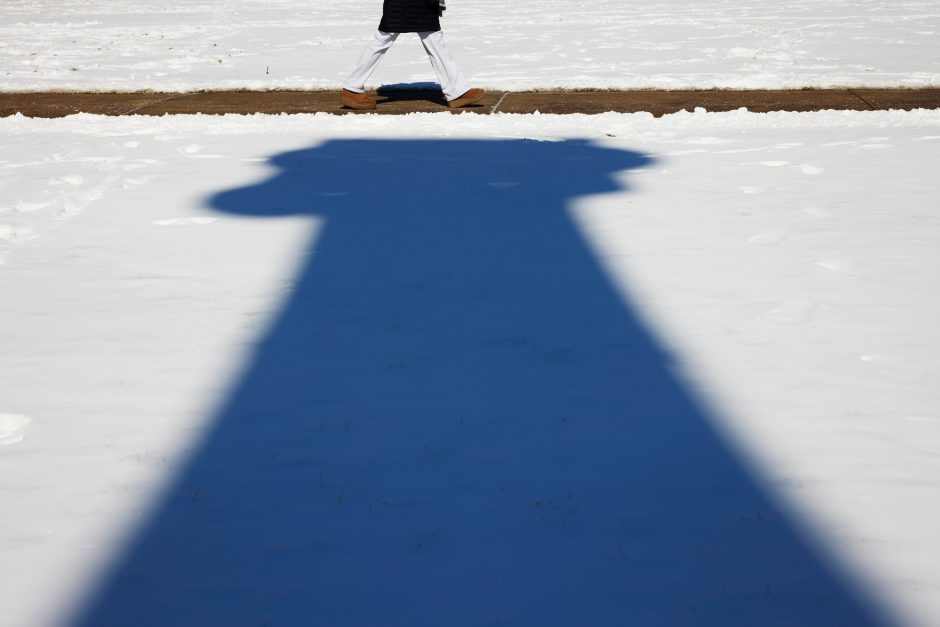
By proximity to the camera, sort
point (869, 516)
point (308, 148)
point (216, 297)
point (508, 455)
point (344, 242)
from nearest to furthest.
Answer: point (869, 516)
point (508, 455)
point (216, 297)
point (344, 242)
point (308, 148)

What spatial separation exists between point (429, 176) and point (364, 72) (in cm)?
254

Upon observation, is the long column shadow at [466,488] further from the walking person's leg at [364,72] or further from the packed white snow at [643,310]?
the walking person's leg at [364,72]

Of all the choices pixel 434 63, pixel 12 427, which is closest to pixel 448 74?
pixel 434 63

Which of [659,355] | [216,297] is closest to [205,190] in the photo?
[216,297]

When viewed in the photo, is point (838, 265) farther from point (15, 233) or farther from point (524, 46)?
point (524, 46)

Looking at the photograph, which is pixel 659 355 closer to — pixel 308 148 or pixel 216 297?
pixel 216 297

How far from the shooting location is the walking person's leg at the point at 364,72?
812 cm

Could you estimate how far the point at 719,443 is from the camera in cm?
277

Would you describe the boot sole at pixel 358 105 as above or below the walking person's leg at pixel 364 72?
below

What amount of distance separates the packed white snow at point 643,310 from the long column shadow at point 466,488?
107 millimetres

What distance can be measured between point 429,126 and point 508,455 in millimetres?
5127

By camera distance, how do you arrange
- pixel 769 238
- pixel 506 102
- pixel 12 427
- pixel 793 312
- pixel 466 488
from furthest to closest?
pixel 506 102 < pixel 769 238 < pixel 793 312 < pixel 12 427 < pixel 466 488

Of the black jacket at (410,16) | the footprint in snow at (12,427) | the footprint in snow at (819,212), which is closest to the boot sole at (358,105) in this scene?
the black jacket at (410,16)

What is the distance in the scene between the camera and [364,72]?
8.25 m
